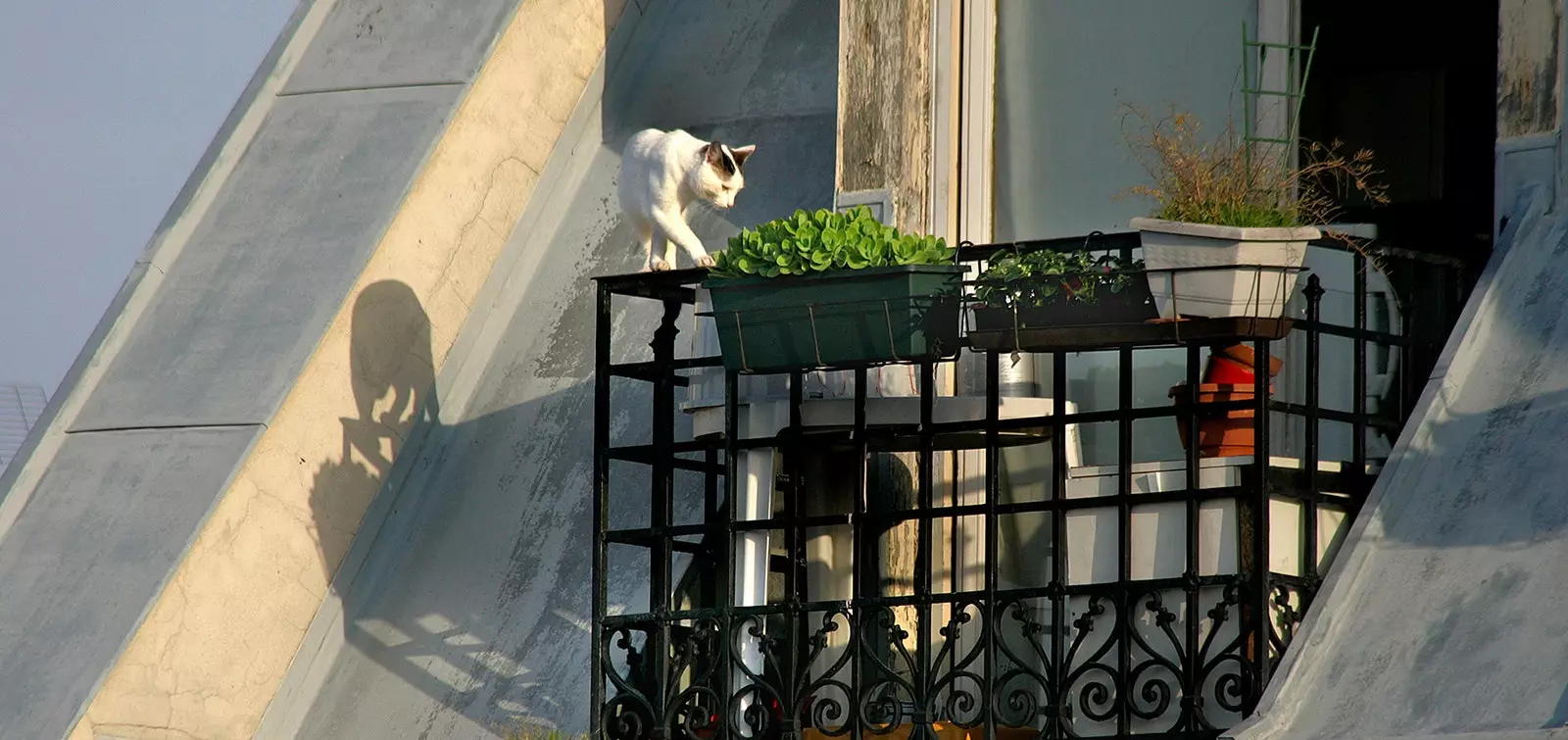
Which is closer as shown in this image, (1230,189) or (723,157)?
(1230,189)

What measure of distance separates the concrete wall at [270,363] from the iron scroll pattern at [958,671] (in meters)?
1.50

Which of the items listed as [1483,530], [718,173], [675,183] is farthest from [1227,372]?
[675,183]

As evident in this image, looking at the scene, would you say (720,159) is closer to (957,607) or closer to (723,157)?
(723,157)

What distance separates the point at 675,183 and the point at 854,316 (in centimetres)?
106

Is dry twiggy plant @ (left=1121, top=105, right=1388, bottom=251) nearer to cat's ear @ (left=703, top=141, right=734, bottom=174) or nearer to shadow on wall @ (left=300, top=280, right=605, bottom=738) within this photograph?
cat's ear @ (left=703, top=141, right=734, bottom=174)

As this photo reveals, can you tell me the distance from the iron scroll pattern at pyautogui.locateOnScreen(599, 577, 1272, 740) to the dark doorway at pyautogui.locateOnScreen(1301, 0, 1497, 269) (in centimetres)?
222

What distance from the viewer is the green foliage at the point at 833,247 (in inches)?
290

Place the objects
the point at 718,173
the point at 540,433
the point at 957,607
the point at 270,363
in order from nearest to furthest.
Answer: the point at 957,607 < the point at 718,173 < the point at 270,363 < the point at 540,433

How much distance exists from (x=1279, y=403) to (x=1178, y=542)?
498mm

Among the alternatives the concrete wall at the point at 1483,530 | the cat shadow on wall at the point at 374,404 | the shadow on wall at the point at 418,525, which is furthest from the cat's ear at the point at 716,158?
the concrete wall at the point at 1483,530

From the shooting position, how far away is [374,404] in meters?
9.44

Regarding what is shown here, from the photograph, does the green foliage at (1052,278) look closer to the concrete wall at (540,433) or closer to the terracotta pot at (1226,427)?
the terracotta pot at (1226,427)

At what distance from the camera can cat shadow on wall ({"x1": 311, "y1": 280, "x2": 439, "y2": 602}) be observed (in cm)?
925

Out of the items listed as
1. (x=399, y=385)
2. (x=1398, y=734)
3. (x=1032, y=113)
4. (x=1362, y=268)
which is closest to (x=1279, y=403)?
(x=1362, y=268)
